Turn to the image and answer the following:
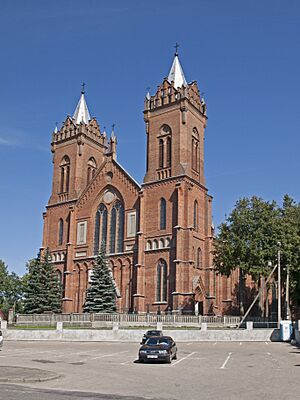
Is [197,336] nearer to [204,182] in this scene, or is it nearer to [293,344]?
[293,344]

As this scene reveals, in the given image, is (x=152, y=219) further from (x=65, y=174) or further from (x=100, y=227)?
(x=65, y=174)

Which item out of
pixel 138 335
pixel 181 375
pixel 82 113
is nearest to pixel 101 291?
pixel 138 335

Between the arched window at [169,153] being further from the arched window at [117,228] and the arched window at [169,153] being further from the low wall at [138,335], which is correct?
the low wall at [138,335]

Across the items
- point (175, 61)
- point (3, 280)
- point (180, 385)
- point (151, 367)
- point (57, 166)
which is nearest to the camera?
point (180, 385)

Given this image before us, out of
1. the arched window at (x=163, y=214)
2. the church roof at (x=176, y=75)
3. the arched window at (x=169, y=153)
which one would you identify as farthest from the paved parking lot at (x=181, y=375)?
the church roof at (x=176, y=75)

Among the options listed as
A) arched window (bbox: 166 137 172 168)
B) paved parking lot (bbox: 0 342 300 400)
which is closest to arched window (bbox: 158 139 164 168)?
arched window (bbox: 166 137 172 168)

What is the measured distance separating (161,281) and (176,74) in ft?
81.4

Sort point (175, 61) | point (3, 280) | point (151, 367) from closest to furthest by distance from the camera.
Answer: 1. point (151, 367)
2. point (175, 61)
3. point (3, 280)

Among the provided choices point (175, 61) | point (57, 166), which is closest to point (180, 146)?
point (175, 61)

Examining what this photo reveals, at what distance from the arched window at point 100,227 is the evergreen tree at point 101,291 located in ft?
24.5

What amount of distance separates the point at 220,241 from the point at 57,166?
30363 millimetres

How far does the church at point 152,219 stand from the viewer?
53875mm

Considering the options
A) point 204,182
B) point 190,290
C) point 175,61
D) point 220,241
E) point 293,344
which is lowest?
point 293,344

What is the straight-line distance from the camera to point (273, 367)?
64.6 ft
